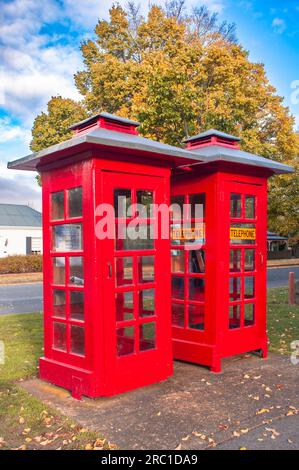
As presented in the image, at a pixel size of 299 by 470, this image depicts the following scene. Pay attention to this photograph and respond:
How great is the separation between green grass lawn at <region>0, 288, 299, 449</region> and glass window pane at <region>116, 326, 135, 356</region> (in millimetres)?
968

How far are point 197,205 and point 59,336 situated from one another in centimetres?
245

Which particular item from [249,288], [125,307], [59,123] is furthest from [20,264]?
[125,307]

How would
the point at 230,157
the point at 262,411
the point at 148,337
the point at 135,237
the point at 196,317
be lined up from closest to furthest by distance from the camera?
1. the point at 262,411
2. the point at 135,237
3. the point at 148,337
4. the point at 230,157
5. the point at 196,317

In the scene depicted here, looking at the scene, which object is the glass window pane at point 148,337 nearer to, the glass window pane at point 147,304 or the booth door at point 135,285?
the booth door at point 135,285

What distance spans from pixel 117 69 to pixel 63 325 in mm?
16669

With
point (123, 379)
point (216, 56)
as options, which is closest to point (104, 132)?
point (123, 379)

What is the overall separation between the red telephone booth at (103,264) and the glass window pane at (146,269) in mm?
11

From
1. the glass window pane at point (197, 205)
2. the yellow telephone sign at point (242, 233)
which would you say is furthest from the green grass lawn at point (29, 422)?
the yellow telephone sign at point (242, 233)

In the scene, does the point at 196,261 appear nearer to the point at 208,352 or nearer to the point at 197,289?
the point at 197,289

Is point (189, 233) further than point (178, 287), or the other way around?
point (178, 287)

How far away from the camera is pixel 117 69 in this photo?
19.5 m

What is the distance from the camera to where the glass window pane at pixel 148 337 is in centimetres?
505

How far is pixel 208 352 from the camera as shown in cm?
565
